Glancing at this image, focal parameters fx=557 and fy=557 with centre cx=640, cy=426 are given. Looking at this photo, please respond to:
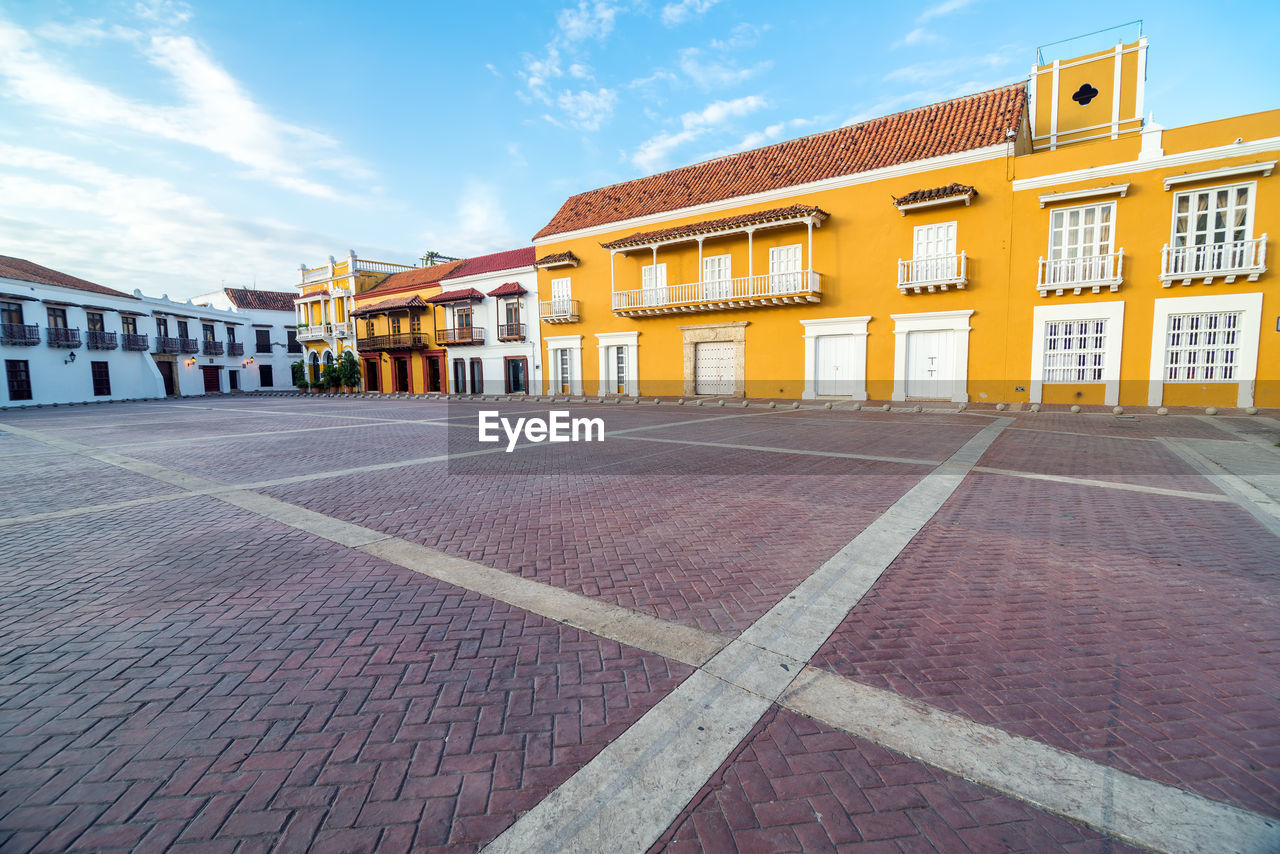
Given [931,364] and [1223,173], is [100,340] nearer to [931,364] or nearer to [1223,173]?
[931,364]

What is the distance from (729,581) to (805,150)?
74.1ft

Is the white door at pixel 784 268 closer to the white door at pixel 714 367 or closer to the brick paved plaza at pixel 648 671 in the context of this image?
the white door at pixel 714 367

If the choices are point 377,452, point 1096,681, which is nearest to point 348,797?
point 1096,681

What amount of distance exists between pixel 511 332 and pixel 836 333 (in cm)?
1793

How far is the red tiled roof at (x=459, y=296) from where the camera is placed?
32.2 metres

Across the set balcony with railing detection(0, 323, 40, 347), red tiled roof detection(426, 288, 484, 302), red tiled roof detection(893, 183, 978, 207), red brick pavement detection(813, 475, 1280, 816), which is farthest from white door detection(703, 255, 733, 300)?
balcony with railing detection(0, 323, 40, 347)

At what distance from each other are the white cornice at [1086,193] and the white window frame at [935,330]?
12.1 ft

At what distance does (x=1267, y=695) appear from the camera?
9.40 feet

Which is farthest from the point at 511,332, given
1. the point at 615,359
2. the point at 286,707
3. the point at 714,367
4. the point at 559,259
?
the point at 286,707

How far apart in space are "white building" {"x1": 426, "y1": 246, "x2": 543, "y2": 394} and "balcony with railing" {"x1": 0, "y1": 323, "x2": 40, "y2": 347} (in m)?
21.7

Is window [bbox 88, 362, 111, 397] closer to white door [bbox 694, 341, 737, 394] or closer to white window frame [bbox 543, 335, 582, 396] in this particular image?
white window frame [bbox 543, 335, 582, 396]

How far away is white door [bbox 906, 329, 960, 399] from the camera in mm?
18734

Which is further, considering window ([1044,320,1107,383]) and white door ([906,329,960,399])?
white door ([906,329,960,399])

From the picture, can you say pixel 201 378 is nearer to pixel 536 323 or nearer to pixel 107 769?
pixel 536 323
